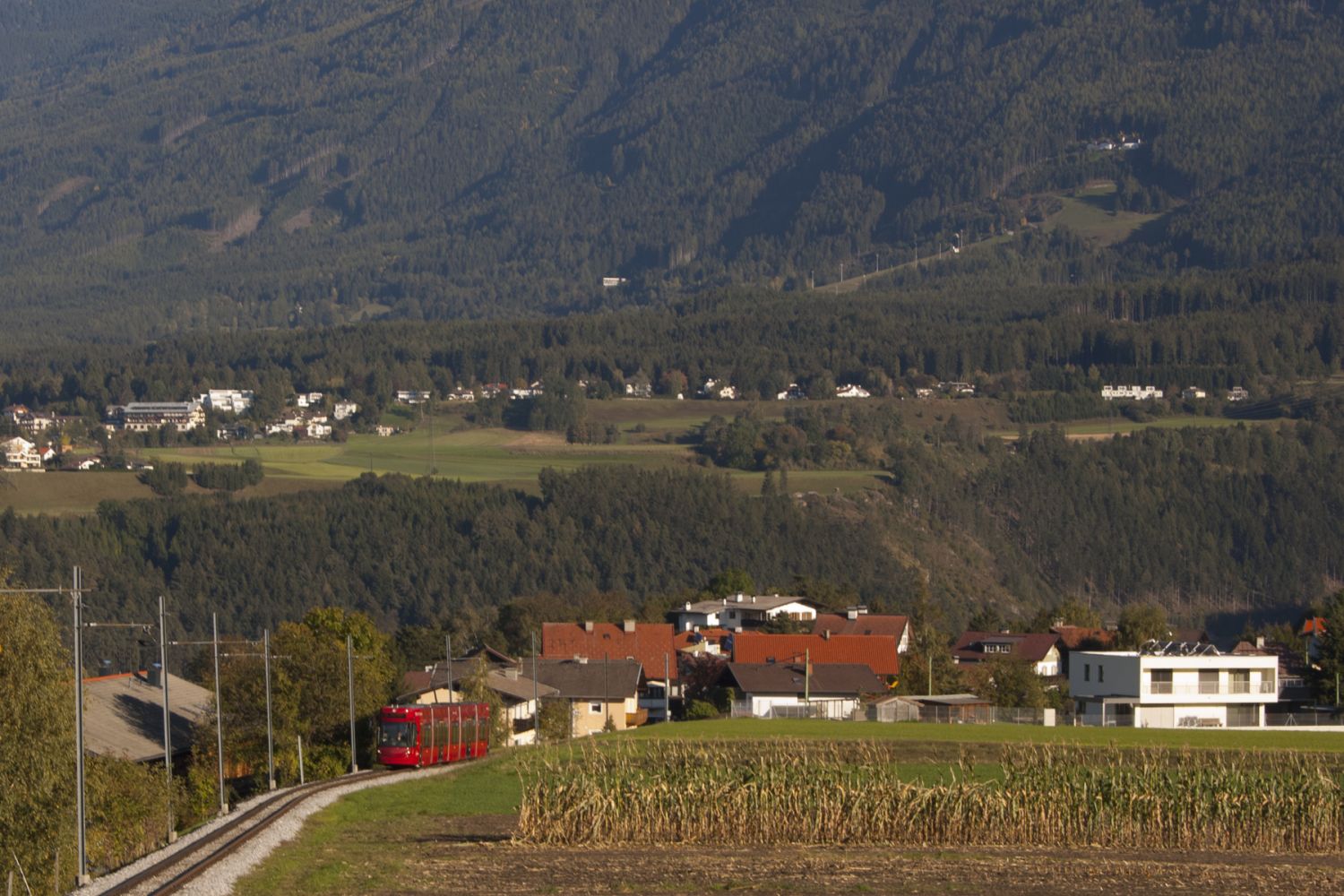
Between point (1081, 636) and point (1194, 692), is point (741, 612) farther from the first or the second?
point (1194, 692)

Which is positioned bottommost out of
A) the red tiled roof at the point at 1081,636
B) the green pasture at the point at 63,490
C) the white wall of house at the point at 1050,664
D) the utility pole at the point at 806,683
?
the white wall of house at the point at 1050,664

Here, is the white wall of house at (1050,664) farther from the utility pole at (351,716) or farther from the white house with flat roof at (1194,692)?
the utility pole at (351,716)

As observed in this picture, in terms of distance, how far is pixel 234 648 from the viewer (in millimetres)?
91250

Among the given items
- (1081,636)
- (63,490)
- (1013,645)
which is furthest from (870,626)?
(63,490)

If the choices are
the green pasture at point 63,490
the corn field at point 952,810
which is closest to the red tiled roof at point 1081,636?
the corn field at point 952,810

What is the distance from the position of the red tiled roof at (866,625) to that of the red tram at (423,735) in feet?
179

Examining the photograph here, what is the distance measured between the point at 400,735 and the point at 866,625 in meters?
63.7

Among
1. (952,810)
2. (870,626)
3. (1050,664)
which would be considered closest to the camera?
(952,810)

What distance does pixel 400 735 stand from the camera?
64.7 meters

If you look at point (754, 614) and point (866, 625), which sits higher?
point (866, 625)

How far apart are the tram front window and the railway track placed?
11.2 m

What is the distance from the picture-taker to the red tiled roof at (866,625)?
406ft

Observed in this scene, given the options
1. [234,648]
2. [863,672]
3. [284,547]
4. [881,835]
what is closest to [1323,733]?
[863,672]

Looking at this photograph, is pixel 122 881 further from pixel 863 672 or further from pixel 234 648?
pixel 863 672
